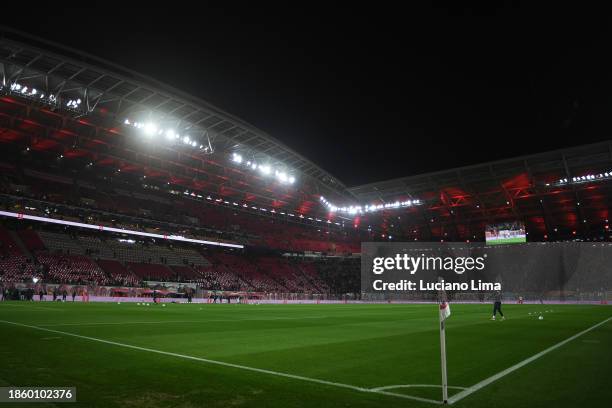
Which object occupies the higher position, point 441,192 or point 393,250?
point 441,192

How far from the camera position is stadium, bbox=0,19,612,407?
25.6 ft

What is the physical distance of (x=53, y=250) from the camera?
2069 inches

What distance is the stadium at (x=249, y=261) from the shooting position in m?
7.79

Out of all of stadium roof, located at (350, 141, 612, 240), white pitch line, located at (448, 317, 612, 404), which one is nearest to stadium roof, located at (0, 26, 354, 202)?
stadium roof, located at (350, 141, 612, 240)

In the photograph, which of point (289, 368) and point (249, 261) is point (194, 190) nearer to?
point (249, 261)

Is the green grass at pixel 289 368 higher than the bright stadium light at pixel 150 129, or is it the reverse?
the bright stadium light at pixel 150 129

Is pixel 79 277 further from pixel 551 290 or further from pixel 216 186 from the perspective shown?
pixel 551 290

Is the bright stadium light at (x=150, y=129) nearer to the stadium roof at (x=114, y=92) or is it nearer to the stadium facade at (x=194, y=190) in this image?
the stadium facade at (x=194, y=190)

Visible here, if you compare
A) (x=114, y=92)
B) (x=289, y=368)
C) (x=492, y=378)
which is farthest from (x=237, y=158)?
(x=492, y=378)

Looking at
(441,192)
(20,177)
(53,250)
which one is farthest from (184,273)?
(441,192)

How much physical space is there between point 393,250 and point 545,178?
31.8 m

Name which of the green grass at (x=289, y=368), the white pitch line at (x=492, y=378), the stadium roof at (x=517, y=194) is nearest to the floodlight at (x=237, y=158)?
the stadium roof at (x=517, y=194)

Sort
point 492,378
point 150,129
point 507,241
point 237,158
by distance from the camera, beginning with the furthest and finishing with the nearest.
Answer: point 507,241 → point 237,158 → point 150,129 → point 492,378

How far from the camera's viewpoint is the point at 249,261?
256 ft
